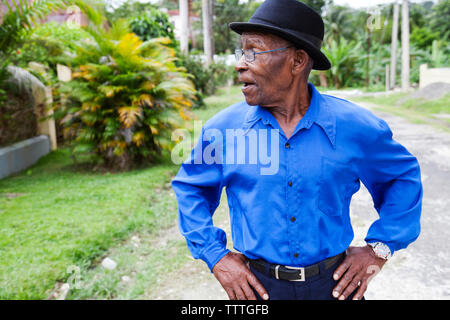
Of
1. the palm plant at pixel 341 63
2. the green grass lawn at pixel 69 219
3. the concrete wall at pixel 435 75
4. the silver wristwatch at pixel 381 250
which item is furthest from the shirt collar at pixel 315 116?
the palm plant at pixel 341 63

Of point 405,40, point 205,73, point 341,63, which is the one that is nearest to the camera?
point 205,73

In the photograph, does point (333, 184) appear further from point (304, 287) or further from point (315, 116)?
point (304, 287)

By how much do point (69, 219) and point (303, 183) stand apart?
13.8ft

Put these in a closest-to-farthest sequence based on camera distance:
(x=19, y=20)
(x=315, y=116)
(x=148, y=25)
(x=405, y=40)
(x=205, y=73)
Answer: (x=315, y=116) < (x=19, y=20) < (x=148, y=25) < (x=205, y=73) < (x=405, y=40)

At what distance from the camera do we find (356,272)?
1895 mm

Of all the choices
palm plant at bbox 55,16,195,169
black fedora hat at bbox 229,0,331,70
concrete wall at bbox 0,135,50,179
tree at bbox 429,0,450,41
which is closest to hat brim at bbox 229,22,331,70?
black fedora hat at bbox 229,0,331,70

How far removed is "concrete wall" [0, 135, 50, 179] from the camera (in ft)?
25.4

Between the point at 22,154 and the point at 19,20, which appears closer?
the point at 19,20

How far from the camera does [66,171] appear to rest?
8156 mm

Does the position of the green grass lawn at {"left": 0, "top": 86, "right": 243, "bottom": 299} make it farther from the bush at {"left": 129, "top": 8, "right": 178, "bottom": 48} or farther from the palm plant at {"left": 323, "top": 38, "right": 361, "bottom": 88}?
the palm plant at {"left": 323, "top": 38, "right": 361, "bottom": 88}

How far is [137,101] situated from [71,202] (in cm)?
247

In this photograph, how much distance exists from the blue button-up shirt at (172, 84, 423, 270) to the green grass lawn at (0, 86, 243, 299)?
7.07ft

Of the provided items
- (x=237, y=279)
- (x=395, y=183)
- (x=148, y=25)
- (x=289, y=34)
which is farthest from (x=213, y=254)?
(x=148, y=25)
